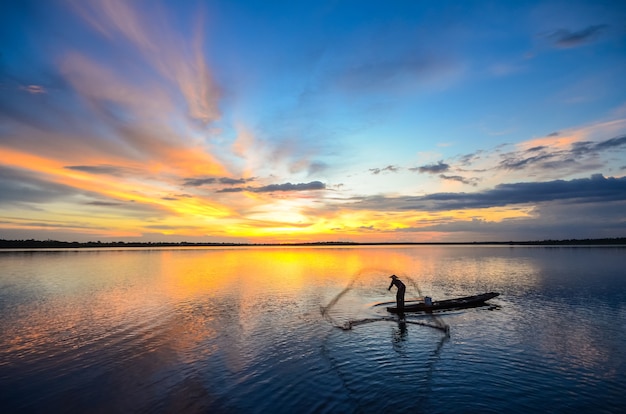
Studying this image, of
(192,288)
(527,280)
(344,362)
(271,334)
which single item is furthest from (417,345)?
(527,280)

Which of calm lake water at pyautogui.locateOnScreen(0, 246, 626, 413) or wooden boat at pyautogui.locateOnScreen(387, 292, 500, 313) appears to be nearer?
calm lake water at pyautogui.locateOnScreen(0, 246, 626, 413)

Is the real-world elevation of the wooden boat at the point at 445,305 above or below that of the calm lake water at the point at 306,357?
above

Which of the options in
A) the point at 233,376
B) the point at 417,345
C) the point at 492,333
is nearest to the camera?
the point at 233,376

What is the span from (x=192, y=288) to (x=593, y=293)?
6638 cm

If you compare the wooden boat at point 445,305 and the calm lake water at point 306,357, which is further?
the wooden boat at point 445,305

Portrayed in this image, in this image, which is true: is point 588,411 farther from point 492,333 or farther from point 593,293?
point 593,293

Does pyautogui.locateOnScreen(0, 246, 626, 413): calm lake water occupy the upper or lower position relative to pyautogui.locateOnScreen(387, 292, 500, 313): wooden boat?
lower

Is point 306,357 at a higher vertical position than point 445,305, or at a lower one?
lower

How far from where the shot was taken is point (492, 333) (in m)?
31.3

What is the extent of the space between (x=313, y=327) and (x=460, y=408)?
18988 mm

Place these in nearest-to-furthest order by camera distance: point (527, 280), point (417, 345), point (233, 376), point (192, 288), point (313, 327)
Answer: point (233, 376) < point (417, 345) < point (313, 327) < point (192, 288) < point (527, 280)

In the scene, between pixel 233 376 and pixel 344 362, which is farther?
pixel 344 362

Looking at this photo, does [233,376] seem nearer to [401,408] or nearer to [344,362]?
[344,362]

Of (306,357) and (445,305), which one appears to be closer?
(306,357)
